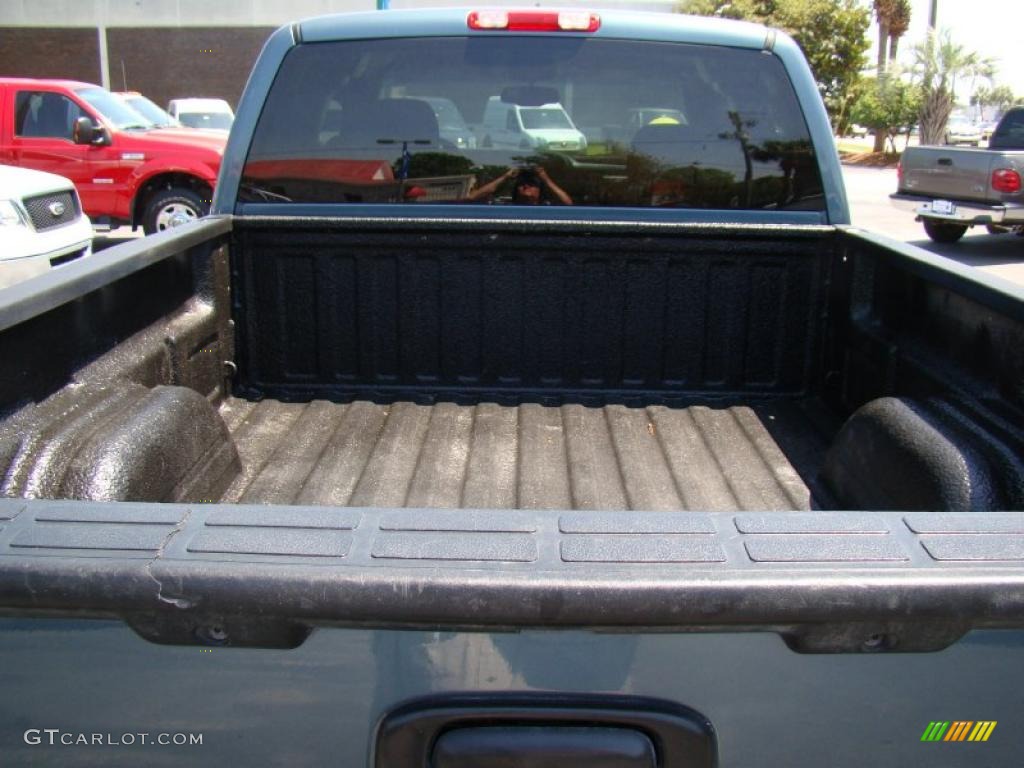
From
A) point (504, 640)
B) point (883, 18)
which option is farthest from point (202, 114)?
point (883, 18)

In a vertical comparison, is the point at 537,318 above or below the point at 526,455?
above

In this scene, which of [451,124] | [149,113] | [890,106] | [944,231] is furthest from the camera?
[890,106]

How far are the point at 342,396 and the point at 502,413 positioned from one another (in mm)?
547

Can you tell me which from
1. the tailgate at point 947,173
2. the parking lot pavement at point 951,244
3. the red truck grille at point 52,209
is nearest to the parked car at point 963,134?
the parking lot pavement at point 951,244

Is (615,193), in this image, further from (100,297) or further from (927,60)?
(927,60)

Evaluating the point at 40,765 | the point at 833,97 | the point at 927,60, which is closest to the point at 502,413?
the point at 40,765

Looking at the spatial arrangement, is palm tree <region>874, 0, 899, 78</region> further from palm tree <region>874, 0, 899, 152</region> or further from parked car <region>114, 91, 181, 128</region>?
parked car <region>114, 91, 181, 128</region>

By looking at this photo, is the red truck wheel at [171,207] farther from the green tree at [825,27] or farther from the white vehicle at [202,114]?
the green tree at [825,27]

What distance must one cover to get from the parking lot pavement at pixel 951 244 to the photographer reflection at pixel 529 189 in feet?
22.2

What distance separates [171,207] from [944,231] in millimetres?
10166

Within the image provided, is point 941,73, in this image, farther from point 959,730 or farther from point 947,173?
point 959,730

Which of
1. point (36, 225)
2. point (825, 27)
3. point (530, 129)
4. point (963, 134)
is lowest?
point (36, 225)

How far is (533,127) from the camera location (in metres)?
3.18

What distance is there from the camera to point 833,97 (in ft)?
108
